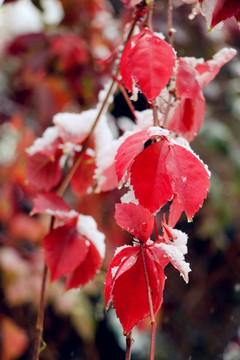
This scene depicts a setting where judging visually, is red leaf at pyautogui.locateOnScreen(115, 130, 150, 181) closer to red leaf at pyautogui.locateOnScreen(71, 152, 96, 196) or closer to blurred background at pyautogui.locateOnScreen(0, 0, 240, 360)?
red leaf at pyautogui.locateOnScreen(71, 152, 96, 196)

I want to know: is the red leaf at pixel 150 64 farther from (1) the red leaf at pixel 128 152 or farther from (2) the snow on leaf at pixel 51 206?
(2) the snow on leaf at pixel 51 206

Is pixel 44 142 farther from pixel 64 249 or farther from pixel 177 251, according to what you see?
pixel 177 251

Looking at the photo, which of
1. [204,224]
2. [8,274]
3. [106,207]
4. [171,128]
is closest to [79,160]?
[171,128]

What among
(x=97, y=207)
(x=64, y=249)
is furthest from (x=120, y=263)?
(x=97, y=207)

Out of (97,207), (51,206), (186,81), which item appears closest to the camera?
(186,81)

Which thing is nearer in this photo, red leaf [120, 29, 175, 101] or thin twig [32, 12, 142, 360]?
red leaf [120, 29, 175, 101]

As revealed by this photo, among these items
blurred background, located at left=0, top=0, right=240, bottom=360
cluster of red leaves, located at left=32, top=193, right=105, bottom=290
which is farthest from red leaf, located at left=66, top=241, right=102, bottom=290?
blurred background, located at left=0, top=0, right=240, bottom=360

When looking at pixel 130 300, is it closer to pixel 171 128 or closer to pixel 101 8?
pixel 171 128
